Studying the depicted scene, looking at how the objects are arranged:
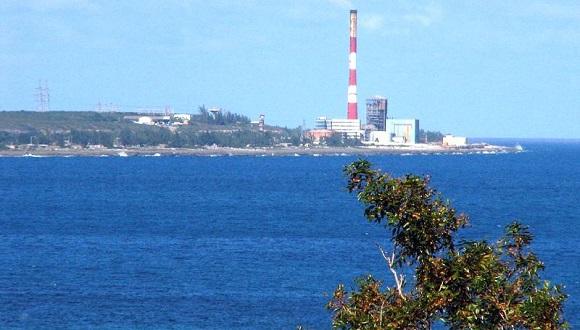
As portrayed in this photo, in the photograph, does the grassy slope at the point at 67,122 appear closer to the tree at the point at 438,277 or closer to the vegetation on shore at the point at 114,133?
the vegetation on shore at the point at 114,133

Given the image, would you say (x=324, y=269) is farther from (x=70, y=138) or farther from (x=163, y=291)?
(x=70, y=138)

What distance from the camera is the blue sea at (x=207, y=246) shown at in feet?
90.2

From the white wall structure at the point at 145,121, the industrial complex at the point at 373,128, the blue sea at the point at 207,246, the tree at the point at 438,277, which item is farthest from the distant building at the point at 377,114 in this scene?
the tree at the point at 438,277

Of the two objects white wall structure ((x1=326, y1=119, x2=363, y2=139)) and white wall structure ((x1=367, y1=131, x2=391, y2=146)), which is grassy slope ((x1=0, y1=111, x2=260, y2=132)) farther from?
white wall structure ((x1=367, y1=131, x2=391, y2=146))

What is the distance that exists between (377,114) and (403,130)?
21.4ft

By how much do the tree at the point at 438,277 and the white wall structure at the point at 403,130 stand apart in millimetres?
166700

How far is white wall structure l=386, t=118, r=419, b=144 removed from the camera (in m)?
176

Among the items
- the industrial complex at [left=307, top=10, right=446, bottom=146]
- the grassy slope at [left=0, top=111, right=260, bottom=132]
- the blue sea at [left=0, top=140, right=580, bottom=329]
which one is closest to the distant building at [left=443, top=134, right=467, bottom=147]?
the industrial complex at [left=307, top=10, right=446, bottom=146]

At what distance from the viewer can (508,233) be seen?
28.3 ft

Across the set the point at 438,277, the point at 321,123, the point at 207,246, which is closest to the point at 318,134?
the point at 321,123

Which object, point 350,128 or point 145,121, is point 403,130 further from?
point 145,121

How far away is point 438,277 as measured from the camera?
26.8 feet

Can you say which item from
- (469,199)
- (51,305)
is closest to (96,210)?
(469,199)

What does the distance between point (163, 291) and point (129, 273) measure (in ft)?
12.8
